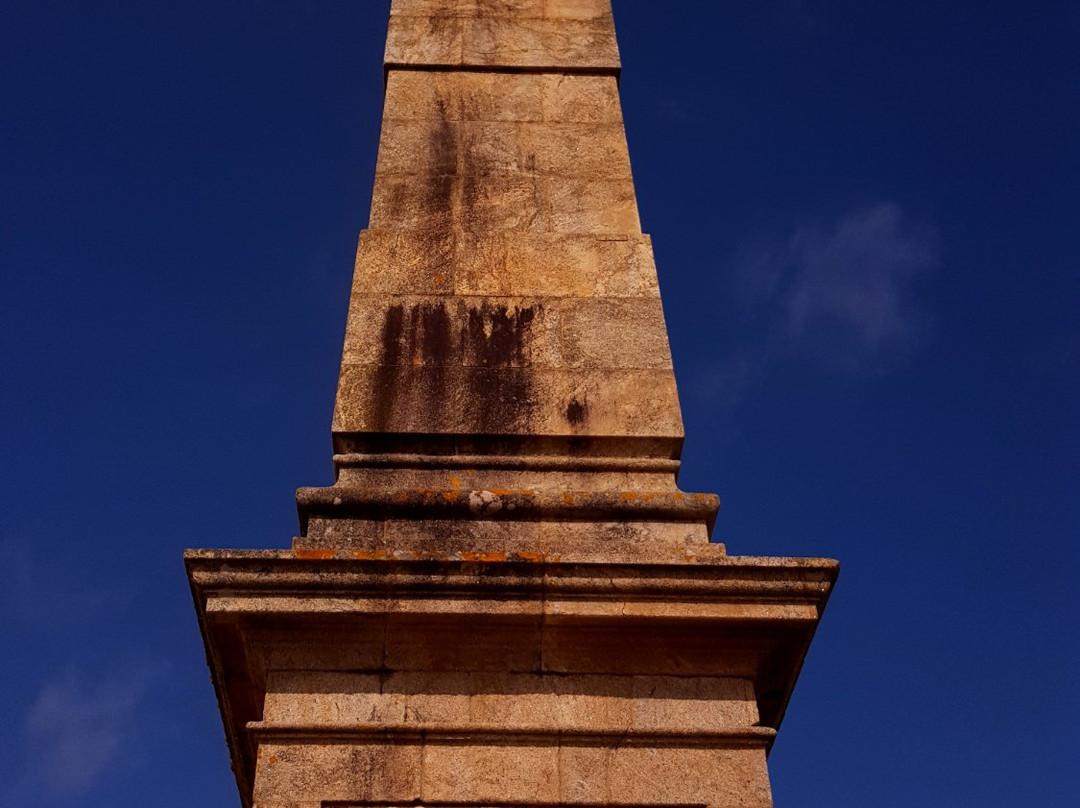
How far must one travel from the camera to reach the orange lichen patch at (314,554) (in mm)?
5324

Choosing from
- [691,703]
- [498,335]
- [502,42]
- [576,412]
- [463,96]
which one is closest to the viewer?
[691,703]

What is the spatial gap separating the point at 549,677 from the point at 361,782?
86 cm

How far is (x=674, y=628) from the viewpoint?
5.36 m

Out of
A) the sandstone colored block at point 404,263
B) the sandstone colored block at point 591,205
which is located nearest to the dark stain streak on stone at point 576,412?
the sandstone colored block at point 404,263

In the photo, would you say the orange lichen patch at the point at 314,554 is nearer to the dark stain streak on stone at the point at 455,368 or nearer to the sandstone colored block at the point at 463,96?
the dark stain streak on stone at the point at 455,368

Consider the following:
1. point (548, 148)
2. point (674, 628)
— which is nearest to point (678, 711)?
point (674, 628)

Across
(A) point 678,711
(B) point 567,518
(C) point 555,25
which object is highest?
(C) point 555,25

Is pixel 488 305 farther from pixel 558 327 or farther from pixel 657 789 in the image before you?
pixel 657 789

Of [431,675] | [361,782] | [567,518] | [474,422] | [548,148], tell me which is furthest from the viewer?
[548,148]

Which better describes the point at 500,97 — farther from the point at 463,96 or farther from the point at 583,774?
the point at 583,774

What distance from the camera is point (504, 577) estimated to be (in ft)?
17.5

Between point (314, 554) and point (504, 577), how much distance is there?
773 mm

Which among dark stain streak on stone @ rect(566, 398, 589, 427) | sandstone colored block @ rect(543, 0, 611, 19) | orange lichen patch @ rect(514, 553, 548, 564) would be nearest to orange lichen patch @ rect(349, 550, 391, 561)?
orange lichen patch @ rect(514, 553, 548, 564)

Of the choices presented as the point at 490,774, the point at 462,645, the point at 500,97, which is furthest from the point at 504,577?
the point at 500,97
